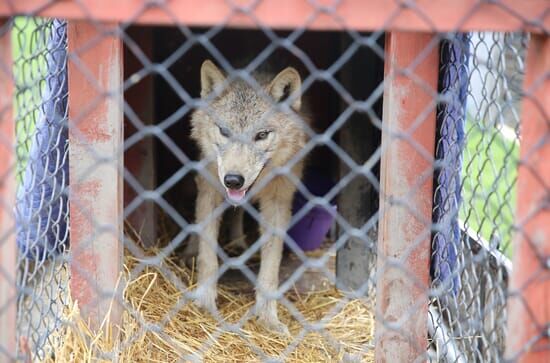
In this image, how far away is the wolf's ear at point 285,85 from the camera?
4.17m

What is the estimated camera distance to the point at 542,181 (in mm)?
2014

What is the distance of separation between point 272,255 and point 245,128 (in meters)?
0.83

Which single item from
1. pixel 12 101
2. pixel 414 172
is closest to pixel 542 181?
pixel 414 172

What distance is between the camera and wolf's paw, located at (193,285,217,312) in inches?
170

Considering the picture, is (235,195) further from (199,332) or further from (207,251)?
(199,332)

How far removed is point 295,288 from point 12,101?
10.3 ft

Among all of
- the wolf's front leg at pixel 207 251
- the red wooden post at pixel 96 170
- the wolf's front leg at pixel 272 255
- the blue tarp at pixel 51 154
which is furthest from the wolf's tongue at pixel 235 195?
the red wooden post at pixel 96 170

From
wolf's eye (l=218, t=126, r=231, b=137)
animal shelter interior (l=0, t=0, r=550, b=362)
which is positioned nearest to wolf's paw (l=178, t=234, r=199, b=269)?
animal shelter interior (l=0, t=0, r=550, b=362)

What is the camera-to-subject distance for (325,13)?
6.29ft

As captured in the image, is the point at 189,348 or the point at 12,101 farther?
the point at 189,348

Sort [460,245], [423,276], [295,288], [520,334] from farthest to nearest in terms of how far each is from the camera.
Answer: [295,288] → [460,245] → [423,276] → [520,334]

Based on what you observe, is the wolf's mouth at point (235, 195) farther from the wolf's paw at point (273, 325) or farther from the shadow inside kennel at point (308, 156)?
the wolf's paw at point (273, 325)

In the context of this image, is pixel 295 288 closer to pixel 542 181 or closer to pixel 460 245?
pixel 460 245

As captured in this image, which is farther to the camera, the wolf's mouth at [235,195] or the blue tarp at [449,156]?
the wolf's mouth at [235,195]
